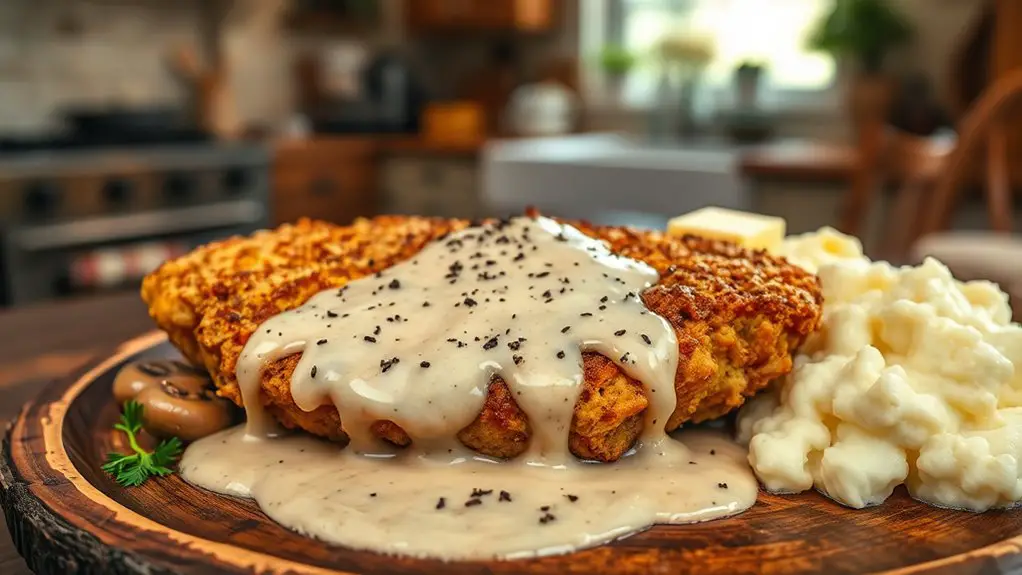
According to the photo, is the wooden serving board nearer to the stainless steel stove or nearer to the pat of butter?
the pat of butter

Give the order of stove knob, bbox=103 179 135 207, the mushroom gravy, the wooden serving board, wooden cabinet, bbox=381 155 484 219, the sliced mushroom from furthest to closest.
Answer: wooden cabinet, bbox=381 155 484 219 < stove knob, bbox=103 179 135 207 < the sliced mushroom < the mushroom gravy < the wooden serving board

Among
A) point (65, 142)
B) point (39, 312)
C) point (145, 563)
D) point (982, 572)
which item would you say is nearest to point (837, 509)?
point (982, 572)

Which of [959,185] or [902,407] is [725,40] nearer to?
[959,185]

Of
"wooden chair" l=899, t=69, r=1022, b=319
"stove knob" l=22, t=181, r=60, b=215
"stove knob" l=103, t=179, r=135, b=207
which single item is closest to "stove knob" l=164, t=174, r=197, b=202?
"stove knob" l=103, t=179, r=135, b=207

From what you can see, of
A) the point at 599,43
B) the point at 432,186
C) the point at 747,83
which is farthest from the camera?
the point at 599,43

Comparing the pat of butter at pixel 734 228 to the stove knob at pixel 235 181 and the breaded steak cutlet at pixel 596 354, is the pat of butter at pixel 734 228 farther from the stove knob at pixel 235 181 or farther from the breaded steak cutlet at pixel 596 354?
the stove knob at pixel 235 181

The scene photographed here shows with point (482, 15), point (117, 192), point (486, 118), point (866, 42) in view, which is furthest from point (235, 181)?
A: point (866, 42)

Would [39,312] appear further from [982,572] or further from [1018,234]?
[1018,234]
